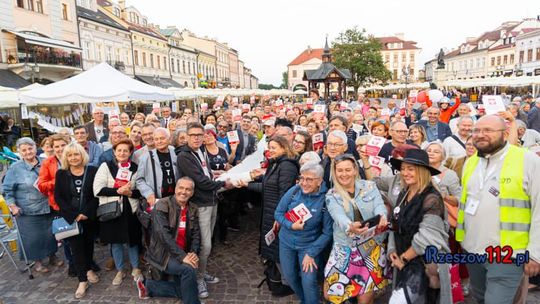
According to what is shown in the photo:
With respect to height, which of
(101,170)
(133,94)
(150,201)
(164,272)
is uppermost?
(133,94)

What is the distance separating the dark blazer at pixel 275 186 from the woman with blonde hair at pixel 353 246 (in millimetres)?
695

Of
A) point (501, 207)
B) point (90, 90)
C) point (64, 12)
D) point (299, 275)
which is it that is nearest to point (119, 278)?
point (299, 275)

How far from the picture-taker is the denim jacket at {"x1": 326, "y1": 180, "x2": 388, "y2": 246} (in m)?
3.19

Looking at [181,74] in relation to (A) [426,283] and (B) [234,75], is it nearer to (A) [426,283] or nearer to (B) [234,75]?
(B) [234,75]

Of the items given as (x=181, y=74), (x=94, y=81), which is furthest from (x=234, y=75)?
(x=94, y=81)

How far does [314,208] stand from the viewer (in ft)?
11.4

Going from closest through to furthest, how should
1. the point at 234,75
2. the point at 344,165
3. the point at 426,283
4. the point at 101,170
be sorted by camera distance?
the point at 426,283 → the point at 344,165 → the point at 101,170 → the point at 234,75

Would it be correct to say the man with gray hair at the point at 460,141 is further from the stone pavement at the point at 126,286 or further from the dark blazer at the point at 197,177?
the dark blazer at the point at 197,177

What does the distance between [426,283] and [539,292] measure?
209cm

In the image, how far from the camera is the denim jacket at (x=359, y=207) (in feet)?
10.5

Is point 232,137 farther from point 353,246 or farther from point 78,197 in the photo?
point 353,246

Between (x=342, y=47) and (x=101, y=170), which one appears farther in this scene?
(x=342, y=47)

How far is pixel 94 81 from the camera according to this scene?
10.0 meters

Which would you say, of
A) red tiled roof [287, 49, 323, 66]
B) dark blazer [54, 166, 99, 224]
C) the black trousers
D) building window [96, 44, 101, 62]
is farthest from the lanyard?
red tiled roof [287, 49, 323, 66]
